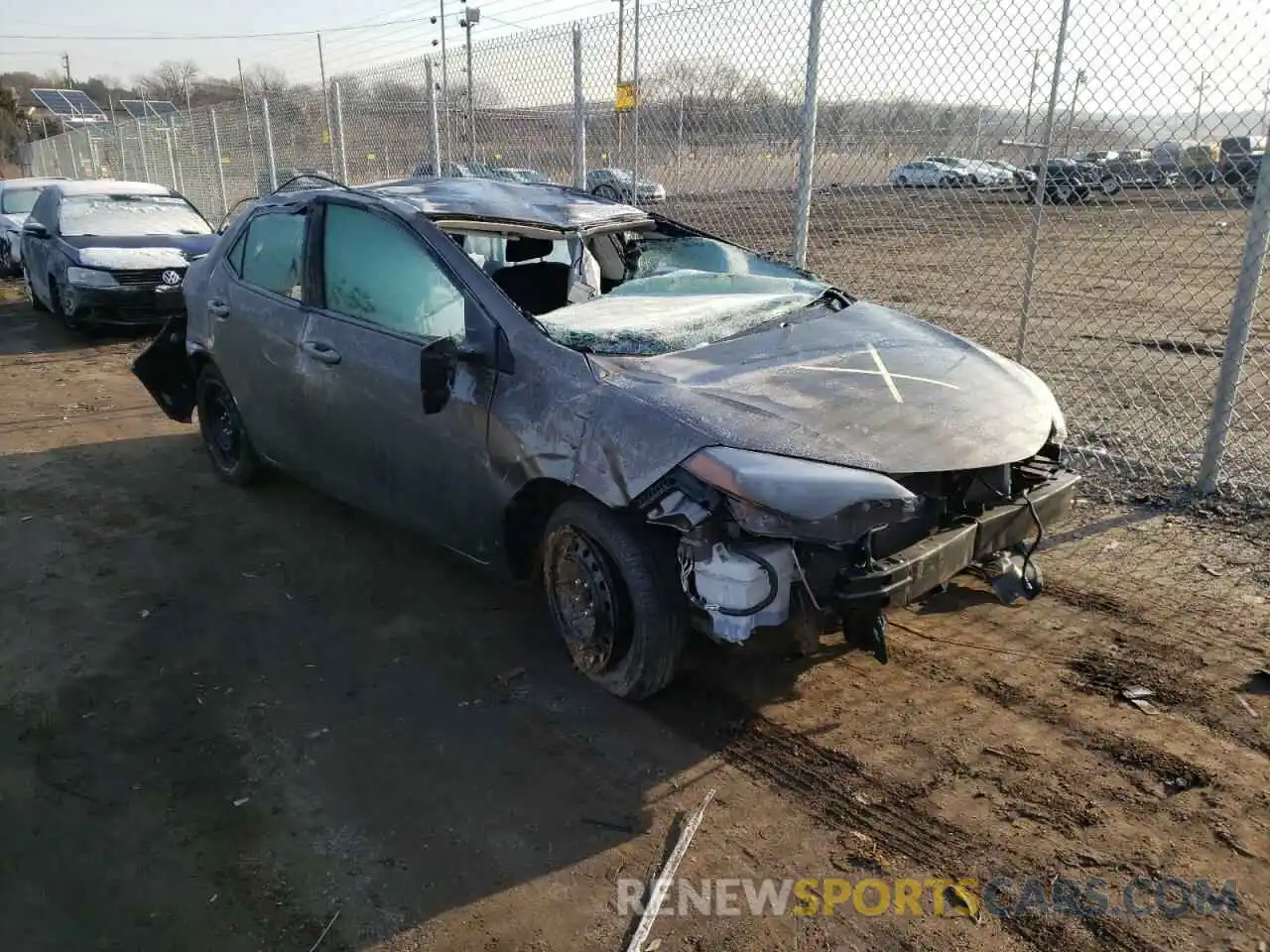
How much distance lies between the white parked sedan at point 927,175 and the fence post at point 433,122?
553cm

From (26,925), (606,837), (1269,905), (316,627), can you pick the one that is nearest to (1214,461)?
(1269,905)

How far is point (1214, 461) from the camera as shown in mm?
5055

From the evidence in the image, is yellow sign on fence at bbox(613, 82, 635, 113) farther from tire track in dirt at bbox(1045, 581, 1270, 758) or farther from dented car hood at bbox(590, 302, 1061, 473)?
tire track in dirt at bbox(1045, 581, 1270, 758)

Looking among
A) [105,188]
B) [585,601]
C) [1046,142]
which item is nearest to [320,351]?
[585,601]

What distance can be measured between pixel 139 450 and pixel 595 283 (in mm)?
4037

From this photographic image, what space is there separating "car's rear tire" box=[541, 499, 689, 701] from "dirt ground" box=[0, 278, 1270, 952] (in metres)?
0.18

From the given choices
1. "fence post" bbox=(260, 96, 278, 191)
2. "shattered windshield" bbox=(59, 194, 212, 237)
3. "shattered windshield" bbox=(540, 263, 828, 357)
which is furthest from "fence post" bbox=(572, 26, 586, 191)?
"fence post" bbox=(260, 96, 278, 191)

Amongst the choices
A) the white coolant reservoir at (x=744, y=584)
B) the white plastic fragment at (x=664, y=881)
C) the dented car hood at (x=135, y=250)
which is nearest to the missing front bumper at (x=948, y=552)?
the white coolant reservoir at (x=744, y=584)

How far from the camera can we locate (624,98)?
8.06 meters

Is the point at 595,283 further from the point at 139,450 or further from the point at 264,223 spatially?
the point at 139,450

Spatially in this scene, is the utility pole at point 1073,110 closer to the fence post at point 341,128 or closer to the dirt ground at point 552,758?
the dirt ground at point 552,758

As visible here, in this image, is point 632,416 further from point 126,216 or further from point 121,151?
point 121,151

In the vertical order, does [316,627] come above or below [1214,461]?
below

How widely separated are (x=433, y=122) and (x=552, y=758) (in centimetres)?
902
